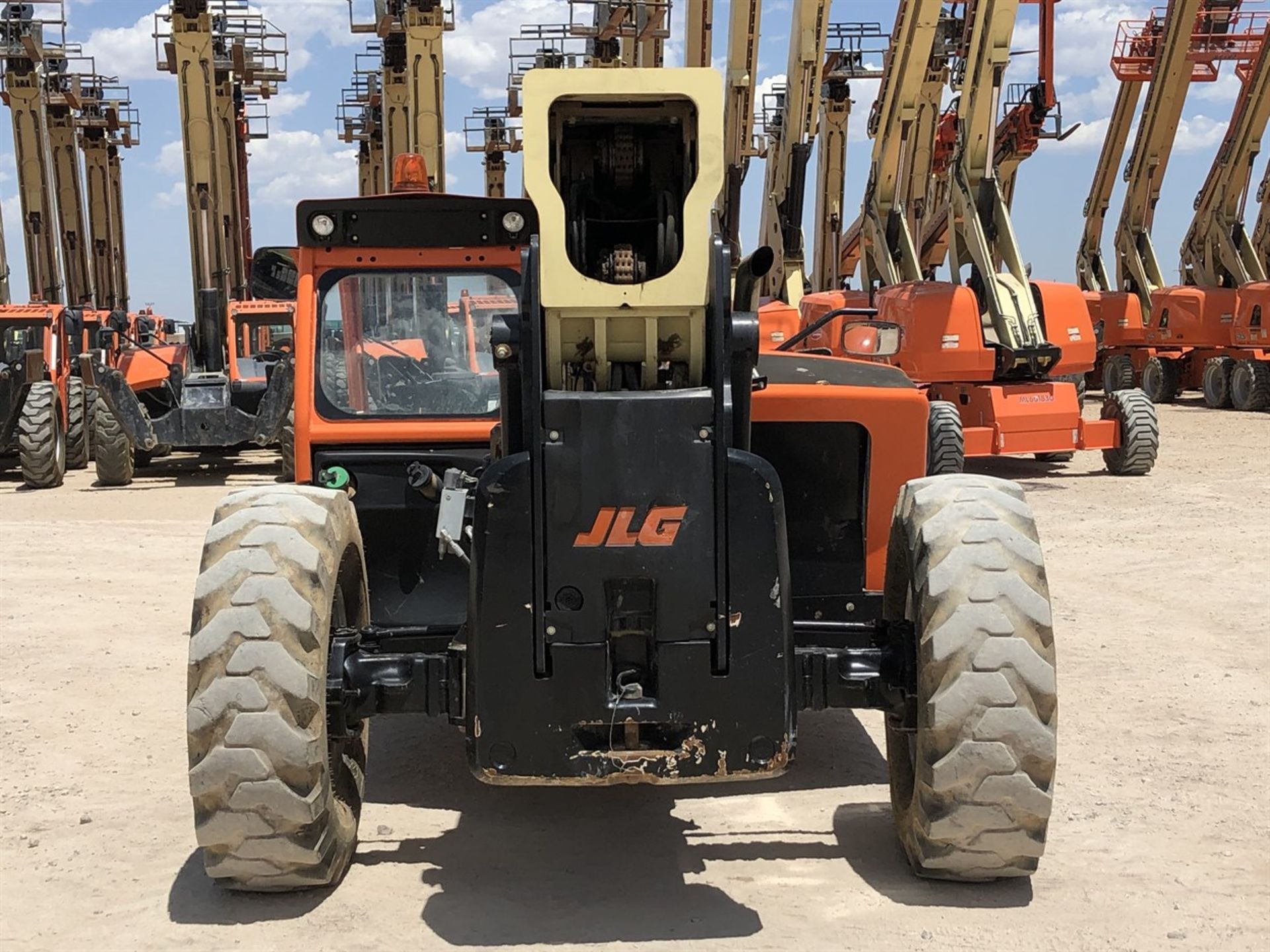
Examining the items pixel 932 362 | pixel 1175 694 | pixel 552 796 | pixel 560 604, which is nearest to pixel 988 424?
pixel 932 362

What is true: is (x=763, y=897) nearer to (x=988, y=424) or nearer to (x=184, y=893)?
(x=184, y=893)

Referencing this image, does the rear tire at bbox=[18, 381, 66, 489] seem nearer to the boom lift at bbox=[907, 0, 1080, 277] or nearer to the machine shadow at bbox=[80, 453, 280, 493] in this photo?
the machine shadow at bbox=[80, 453, 280, 493]

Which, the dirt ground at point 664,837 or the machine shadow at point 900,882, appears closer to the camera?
the dirt ground at point 664,837

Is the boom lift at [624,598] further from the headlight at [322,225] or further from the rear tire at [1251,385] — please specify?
the rear tire at [1251,385]

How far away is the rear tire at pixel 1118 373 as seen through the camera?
25.7 metres

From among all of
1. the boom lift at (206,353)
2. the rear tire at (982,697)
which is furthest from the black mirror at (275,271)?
the rear tire at (982,697)

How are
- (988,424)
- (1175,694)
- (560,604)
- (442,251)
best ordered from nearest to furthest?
Result: (560,604) < (442,251) < (1175,694) < (988,424)

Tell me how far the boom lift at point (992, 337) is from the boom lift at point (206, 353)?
6064mm

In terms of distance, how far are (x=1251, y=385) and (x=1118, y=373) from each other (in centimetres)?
341

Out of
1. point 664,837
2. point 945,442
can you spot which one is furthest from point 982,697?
point 945,442

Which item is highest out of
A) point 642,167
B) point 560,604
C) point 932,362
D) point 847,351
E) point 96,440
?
point 642,167

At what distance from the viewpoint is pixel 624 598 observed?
13.3 feet

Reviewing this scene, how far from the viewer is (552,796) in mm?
5484

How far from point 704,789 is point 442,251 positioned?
7.47 feet
